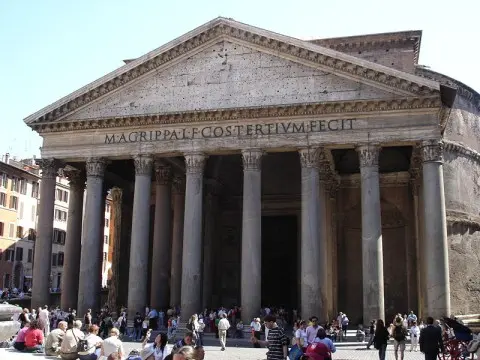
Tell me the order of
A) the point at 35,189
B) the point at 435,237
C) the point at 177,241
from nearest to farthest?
the point at 435,237
the point at 177,241
the point at 35,189

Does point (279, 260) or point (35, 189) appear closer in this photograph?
point (279, 260)

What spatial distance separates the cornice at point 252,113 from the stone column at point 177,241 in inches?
177

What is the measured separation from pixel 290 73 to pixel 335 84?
1664 mm

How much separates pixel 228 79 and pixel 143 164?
444 cm

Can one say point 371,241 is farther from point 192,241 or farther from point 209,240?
point 209,240

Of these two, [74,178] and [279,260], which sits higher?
[74,178]

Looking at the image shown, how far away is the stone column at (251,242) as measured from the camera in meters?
18.4

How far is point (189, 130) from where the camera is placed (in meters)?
20.2

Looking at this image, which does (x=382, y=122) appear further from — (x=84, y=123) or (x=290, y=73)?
(x=84, y=123)

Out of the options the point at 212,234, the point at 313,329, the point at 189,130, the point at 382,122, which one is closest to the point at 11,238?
the point at 212,234

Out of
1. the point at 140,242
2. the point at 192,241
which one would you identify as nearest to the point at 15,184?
the point at 140,242

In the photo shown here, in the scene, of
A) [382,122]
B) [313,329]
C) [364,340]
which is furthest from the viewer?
[382,122]

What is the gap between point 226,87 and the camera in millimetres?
20125

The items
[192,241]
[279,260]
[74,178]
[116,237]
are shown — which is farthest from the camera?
[116,237]
